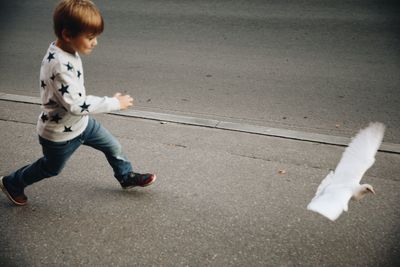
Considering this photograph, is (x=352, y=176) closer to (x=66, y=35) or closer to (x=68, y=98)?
(x=68, y=98)

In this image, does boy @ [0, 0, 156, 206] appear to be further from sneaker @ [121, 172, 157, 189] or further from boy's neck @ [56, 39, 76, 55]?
sneaker @ [121, 172, 157, 189]

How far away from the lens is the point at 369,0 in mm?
8102

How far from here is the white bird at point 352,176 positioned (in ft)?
5.37

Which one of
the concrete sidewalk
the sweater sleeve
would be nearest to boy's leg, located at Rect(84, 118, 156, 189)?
the concrete sidewalk

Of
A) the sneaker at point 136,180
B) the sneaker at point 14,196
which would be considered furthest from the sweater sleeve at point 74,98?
the sneaker at point 14,196

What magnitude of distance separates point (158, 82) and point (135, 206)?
2886mm

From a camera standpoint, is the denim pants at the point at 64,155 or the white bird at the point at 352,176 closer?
the white bird at the point at 352,176

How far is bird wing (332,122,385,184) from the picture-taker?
5.88ft

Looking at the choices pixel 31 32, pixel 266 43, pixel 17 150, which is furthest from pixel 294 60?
pixel 31 32

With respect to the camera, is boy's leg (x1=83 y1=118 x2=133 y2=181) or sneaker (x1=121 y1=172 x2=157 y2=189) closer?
boy's leg (x1=83 y1=118 x2=133 y2=181)

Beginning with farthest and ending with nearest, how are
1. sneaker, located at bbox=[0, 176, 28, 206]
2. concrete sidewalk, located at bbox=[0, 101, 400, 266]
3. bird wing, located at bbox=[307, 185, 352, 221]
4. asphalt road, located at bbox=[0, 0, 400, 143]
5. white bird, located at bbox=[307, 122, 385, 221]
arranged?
asphalt road, located at bbox=[0, 0, 400, 143] < sneaker, located at bbox=[0, 176, 28, 206] < concrete sidewalk, located at bbox=[0, 101, 400, 266] < white bird, located at bbox=[307, 122, 385, 221] < bird wing, located at bbox=[307, 185, 352, 221]

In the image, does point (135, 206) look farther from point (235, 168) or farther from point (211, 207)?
point (235, 168)

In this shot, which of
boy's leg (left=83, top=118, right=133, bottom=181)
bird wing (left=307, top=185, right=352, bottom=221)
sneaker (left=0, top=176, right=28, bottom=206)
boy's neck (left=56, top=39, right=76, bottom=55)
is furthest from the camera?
sneaker (left=0, top=176, right=28, bottom=206)

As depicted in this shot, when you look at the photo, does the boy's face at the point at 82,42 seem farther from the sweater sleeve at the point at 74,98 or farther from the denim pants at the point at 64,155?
the denim pants at the point at 64,155
